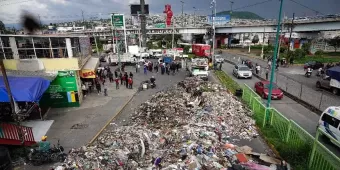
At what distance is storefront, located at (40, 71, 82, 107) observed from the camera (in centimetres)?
1686

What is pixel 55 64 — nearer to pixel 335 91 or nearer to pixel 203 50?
pixel 335 91

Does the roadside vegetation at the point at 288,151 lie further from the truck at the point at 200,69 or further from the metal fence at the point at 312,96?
the truck at the point at 200,69

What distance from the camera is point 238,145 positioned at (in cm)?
1035

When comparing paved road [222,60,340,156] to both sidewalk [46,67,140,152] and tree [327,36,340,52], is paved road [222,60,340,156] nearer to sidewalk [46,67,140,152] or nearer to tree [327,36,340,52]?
sidewalk [46,67,140,152]

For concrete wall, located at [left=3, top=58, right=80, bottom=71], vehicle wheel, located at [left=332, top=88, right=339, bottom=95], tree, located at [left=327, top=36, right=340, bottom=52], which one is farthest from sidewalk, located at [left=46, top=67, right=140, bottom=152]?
tree, located at [left=327, top=36, right=340, bottom=52]

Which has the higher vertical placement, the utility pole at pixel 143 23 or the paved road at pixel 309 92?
the utility pole at pixel 143 23

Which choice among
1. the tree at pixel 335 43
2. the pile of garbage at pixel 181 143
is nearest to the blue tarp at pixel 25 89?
the pile of garbage at pixel 181 143

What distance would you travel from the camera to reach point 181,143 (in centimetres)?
966

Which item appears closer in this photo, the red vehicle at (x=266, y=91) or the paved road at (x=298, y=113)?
the paved road at (x=298, y=113)

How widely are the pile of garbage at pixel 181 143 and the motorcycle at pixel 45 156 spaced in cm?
97

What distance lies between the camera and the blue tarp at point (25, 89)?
11.8m

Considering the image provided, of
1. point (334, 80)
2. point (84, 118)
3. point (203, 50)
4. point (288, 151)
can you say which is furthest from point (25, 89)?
point (203, 50)

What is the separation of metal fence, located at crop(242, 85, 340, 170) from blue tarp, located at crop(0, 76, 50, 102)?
1296cm

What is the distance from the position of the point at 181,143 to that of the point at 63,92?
12.0m
